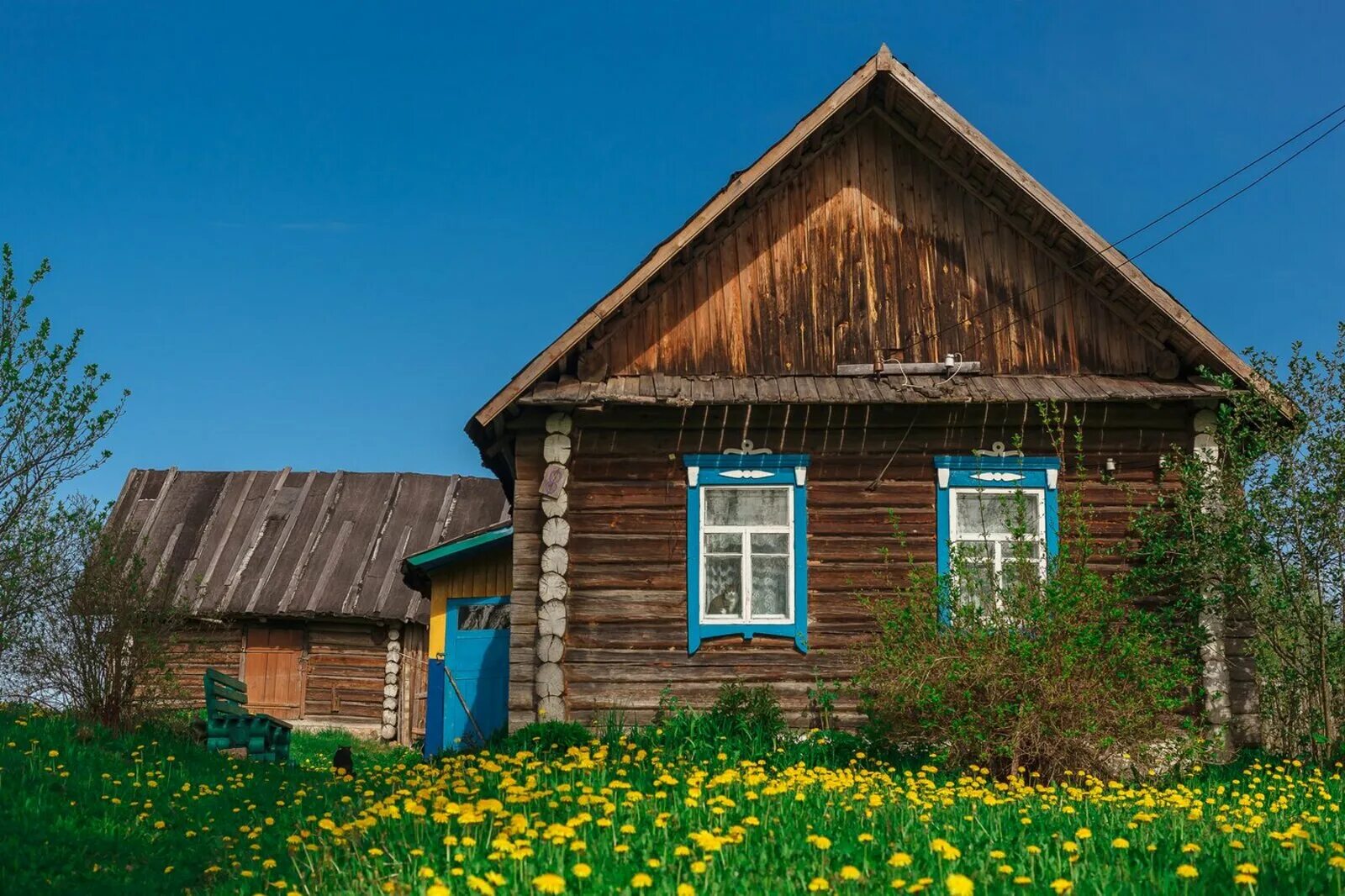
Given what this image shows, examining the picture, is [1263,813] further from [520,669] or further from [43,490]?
[43,490]

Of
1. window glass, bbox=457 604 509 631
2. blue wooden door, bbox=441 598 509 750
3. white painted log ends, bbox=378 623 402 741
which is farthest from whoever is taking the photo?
white painted log ends, bbox=378 623 402 741

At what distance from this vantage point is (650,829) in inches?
279

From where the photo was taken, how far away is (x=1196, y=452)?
1359cm

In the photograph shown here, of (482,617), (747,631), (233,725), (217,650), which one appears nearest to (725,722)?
(747,631)

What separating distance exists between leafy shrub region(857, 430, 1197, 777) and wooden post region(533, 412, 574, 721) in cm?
322

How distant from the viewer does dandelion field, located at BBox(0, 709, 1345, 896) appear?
237 inches

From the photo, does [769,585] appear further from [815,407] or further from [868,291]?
[868,291]

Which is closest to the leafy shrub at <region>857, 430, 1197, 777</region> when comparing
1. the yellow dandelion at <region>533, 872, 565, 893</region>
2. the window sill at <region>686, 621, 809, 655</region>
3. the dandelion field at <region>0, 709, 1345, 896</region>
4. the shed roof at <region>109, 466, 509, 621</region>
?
Result: the dandelion field at <region>0, 709, 1345, 896</region>

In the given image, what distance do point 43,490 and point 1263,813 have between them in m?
13.1

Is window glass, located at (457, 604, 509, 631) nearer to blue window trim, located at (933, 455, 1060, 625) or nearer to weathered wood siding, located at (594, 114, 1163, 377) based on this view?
weathered wood siding, located at (594, 114, 1163, 377)

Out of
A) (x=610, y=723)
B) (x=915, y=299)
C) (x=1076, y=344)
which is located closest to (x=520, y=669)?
(x=610, y=723)

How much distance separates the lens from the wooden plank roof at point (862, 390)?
13219 millimetres

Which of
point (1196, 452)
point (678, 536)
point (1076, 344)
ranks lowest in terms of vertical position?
point (678, 536)

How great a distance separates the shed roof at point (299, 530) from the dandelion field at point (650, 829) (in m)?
12.9
